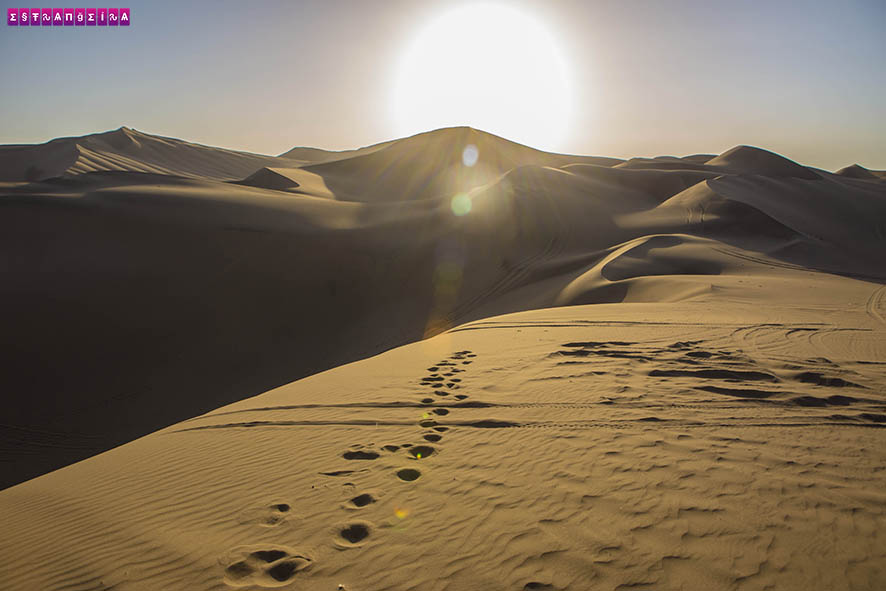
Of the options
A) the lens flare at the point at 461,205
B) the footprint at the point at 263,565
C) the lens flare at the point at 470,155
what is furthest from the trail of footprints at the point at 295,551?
the lens flare at the point at 470,155

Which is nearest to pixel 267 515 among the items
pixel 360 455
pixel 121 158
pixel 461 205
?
pixel 360 455

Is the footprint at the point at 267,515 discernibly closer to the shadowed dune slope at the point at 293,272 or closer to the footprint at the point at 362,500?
the footprint at the point at 362,500

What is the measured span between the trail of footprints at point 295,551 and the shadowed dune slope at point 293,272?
7.64m

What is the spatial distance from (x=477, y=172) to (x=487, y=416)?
50.0 metres

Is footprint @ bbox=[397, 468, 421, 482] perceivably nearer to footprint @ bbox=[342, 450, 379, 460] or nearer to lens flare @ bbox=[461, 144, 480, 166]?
footprint @ bbox=[342, 450, 379, 460]

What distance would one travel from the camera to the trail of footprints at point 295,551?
8.79ft

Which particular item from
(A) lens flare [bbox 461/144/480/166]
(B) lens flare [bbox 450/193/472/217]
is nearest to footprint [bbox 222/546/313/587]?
(B) lens flare [bbox 450/193/472/217]

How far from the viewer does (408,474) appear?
12.1 ft

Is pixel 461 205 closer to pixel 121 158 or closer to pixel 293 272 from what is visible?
pixel 293 272

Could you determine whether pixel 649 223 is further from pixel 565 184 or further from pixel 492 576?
pixel 492 576

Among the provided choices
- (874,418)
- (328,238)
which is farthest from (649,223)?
(874,418)

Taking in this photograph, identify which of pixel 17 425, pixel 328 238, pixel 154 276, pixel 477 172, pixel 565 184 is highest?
pixel 477 172

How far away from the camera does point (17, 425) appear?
9344mm

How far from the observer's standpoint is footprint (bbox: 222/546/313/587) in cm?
263
